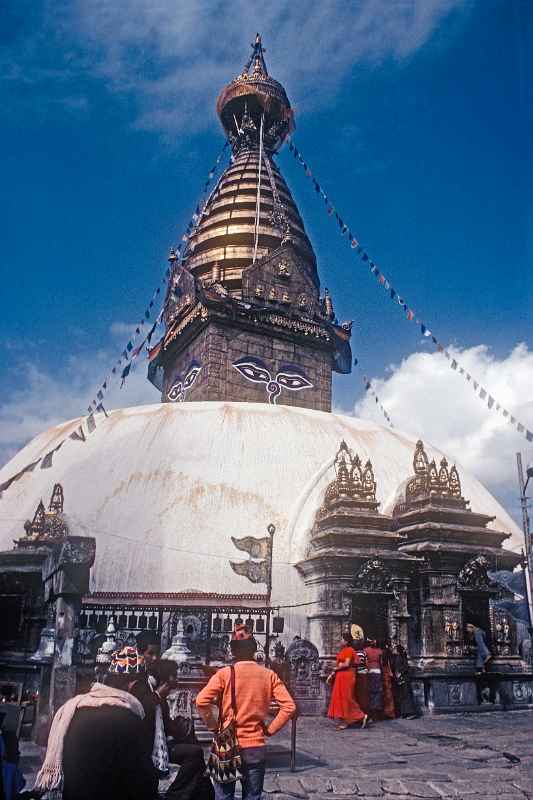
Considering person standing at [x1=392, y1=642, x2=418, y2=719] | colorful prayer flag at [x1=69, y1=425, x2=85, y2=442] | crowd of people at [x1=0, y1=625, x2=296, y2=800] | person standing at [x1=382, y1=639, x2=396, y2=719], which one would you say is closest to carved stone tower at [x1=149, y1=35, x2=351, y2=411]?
colorful prayer flag at [x1=69, y1=425, x2=85, y2=442]

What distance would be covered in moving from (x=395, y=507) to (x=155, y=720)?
12.1m

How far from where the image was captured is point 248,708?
446 centimetres

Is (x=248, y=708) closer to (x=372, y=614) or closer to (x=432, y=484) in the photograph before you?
(x=372, y=614)

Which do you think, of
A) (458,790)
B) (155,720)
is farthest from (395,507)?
(155,720)

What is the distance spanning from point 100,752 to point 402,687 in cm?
1081

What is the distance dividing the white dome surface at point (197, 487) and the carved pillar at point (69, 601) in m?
5.26

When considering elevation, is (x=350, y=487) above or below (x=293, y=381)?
below

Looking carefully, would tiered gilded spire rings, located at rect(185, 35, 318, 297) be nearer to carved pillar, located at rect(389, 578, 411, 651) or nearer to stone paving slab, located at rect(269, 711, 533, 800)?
carved pillar, located at rect(389, 578, 411, 651)

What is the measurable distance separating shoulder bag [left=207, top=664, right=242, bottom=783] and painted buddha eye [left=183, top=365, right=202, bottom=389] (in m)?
20.6

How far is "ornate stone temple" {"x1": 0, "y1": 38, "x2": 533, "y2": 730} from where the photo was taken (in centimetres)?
1249

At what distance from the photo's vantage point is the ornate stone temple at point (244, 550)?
1249 centimetres

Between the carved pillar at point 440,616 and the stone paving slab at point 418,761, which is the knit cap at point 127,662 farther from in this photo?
the carved pillar at point 440,616

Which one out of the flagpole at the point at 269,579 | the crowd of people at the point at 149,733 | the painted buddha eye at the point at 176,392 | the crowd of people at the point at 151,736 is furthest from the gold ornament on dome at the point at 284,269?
the crowd of people at the point at 149,733

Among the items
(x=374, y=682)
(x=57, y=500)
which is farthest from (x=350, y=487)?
(x=57, y=500)
